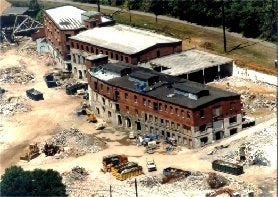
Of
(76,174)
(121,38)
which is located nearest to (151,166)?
(76,174)

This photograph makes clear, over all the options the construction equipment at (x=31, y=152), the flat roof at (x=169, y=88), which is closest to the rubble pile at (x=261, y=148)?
the flat roof at (x=169, y=88)

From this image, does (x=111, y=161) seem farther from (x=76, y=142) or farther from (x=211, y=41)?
(x=211, y=41)

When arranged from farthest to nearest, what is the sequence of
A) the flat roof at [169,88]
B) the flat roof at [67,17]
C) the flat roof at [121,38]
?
the flat roof at [67,17], the flat roof at [121,38], the flat roof at [169,88]

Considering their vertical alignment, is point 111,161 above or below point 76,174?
above

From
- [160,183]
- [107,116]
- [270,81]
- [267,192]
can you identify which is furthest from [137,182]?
[270,81]

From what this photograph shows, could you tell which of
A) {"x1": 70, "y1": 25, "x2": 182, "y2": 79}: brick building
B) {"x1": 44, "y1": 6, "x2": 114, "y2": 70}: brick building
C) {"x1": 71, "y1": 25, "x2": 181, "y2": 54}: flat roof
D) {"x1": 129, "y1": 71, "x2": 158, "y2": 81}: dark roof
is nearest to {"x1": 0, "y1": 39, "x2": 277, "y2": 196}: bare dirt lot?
{"x1": 129, "y1": 71, "x2": 158, "y2": 81}: dark roof

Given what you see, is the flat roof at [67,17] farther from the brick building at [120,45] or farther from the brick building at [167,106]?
the brick building at [167,106]
